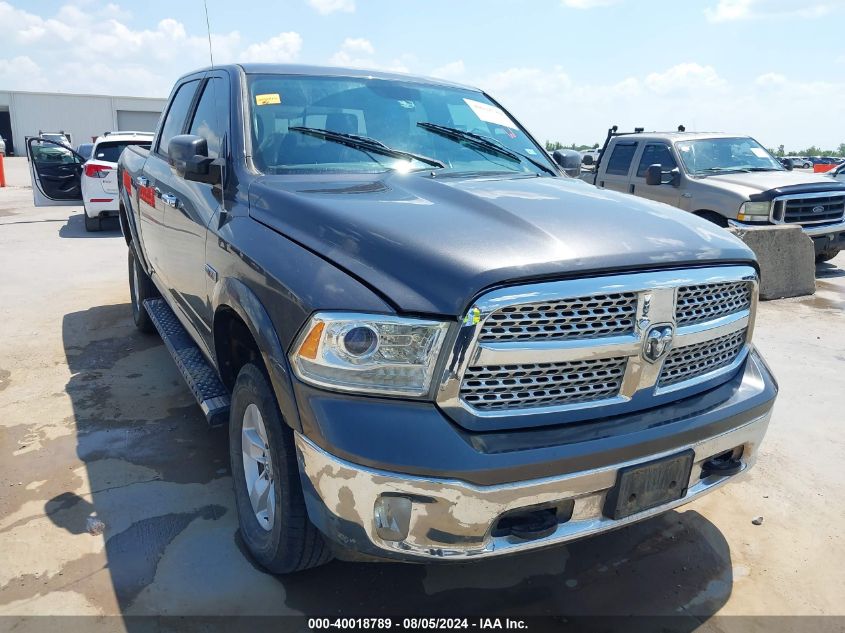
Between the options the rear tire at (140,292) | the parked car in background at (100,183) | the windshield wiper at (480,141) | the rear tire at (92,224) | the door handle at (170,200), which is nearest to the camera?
the windshield wiper at (480,141)

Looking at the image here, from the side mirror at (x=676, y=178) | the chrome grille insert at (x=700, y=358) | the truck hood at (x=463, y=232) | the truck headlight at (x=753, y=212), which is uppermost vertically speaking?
the truck hood at (x=463, y=232)

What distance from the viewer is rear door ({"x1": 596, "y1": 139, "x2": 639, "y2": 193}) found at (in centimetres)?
974

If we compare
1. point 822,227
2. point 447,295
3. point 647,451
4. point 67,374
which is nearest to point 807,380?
point 647,451

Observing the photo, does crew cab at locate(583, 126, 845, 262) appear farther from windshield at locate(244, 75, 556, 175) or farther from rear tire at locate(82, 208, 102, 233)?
rear tire at locate(82, 208, 102, 233)

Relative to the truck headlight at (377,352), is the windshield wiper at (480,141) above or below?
above

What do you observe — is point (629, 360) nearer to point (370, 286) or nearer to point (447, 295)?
point (447, 295)

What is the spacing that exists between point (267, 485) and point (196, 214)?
1428mm

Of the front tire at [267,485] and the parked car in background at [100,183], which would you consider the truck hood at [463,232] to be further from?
the parked car in background at [100,183]

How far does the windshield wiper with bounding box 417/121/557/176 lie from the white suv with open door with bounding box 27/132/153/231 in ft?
28.0

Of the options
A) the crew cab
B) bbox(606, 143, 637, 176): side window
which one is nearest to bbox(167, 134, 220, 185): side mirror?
the crew cab

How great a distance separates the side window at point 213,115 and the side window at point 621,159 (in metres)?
7.46

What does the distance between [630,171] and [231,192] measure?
801 cm

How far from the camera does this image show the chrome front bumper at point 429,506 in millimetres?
1832

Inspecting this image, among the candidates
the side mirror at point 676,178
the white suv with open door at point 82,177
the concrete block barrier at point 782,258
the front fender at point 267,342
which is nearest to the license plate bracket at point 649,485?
the front fender at point 267,342
